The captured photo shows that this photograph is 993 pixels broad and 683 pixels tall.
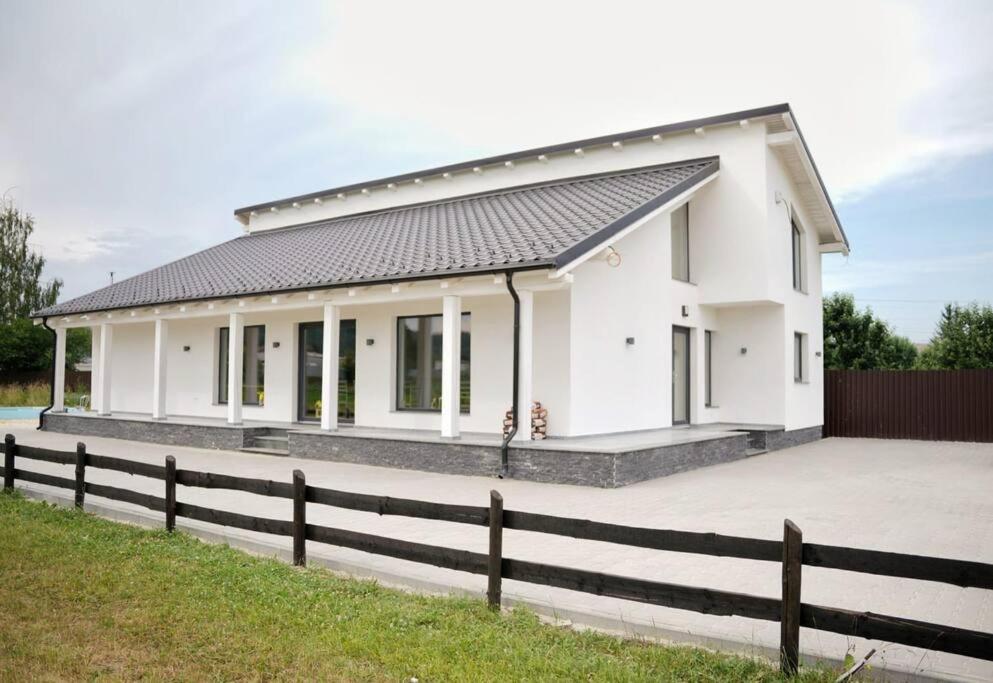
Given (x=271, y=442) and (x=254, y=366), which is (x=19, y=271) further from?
(x=271, y=442)

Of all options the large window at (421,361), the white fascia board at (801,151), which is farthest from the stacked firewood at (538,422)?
the white fascia board at (801,151)

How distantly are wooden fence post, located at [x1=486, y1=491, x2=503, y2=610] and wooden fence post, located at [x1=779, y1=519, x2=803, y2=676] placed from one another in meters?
1.73

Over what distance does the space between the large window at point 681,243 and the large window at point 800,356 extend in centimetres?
421

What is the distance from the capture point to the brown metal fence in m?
18.1

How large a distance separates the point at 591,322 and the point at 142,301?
9984 millimetres

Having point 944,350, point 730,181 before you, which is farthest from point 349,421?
point 944,350

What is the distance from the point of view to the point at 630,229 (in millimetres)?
11852

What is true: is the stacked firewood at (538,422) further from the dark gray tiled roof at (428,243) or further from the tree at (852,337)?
the tree at (852,337)

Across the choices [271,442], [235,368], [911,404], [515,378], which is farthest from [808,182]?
[235,368]

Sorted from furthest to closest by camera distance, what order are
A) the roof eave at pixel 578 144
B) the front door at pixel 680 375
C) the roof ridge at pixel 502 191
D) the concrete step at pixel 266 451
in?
the roof ridge at pixel 502 191, the front door at pixel 680 375, the roof eave at pixel 578 144, the concrete step at pixel 266 451

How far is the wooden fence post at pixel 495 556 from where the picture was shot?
4723mm

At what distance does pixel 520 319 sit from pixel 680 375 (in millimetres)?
5974

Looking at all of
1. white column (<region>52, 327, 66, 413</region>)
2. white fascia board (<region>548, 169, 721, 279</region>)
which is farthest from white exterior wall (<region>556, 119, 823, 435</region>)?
white column (<region>52, 327, 66, 413</region>)

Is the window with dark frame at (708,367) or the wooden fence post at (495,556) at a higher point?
the window with dark frame at (708,367)
